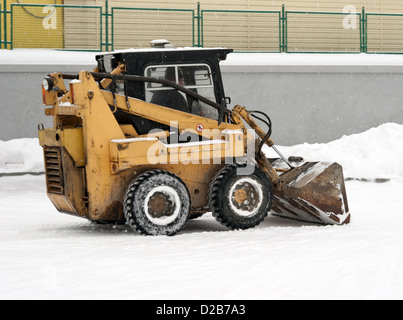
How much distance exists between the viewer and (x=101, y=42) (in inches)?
763

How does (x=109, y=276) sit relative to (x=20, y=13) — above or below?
below

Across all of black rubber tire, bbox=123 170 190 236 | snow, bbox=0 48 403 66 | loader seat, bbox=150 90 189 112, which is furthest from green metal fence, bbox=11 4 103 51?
black rubber tire, bbox=123 170 190 236

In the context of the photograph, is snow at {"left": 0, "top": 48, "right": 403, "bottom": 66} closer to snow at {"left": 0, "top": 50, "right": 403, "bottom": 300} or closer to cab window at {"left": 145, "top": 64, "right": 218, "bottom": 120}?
snow at {"left": 0, "top": 50, "right": 403, "bottom": 300}

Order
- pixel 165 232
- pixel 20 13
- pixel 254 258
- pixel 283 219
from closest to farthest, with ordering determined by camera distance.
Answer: pixel 254 258
pixel 165 232
pixel 283 219
pixel 20 13

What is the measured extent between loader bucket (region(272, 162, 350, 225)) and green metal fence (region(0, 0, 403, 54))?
9584mm

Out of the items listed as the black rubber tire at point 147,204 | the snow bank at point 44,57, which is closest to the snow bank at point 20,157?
the snow bank at point 44,57

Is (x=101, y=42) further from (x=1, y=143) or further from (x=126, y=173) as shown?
(x=126, y=173)

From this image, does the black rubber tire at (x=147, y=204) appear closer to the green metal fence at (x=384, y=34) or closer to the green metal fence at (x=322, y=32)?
the green metal fence at (x=322, y=32)

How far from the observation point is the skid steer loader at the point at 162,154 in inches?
383

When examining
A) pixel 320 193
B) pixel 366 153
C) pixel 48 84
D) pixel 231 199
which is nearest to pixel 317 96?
pixel 366 153

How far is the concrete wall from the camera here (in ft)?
63.9

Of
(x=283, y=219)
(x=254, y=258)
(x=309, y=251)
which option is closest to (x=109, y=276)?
(x=254, y=258)

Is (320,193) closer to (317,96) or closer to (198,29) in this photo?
(317,96)

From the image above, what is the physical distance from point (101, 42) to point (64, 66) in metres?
1.53
